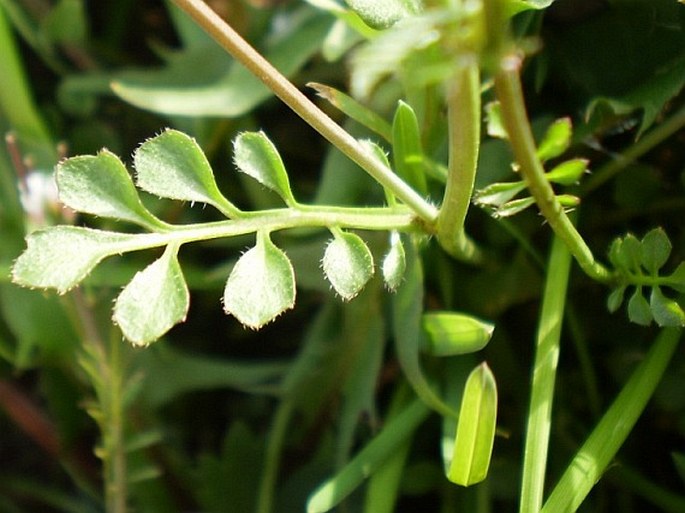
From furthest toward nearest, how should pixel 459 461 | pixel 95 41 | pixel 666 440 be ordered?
1. pixel 95 41
2. pixel 666 440
3. pixel 459 461

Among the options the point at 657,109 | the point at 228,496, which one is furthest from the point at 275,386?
the point at 657,109

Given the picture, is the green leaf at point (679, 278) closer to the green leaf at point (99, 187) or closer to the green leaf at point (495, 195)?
the green leaf at point (495, 195)

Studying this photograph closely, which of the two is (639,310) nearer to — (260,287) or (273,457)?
(260,287)

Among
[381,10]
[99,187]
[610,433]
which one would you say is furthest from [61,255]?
[610,433]

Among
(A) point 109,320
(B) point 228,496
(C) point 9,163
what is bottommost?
(B) point 228,496

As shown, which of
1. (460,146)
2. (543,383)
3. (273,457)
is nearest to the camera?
(460,146)

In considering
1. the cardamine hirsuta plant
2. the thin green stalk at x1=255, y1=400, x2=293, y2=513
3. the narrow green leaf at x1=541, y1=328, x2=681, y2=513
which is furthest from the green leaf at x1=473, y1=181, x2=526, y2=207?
the thin green stalk at x1=255, y1=400, x2=293, y2=513

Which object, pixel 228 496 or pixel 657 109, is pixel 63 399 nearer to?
pixel 228 496
